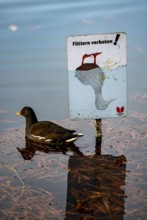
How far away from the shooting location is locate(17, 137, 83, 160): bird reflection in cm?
755

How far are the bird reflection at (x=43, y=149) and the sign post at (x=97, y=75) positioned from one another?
1.86ft

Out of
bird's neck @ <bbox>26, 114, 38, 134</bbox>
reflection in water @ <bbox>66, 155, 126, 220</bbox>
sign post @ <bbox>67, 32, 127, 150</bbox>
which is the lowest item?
reflection in water @ <bbox>66, 155, 126, 220</bbox>

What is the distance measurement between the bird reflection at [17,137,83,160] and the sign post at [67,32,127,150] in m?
0.57

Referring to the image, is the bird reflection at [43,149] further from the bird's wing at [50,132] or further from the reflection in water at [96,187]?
the reflection in water at [96,187]

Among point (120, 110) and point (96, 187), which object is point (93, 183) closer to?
point (96, 187)

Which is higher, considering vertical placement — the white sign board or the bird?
the white sign board

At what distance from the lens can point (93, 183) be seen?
6.26 meters

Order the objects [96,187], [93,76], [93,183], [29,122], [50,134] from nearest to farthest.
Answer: [96,187]
[93,183]
[93,76]
[50,134]
[29,122]

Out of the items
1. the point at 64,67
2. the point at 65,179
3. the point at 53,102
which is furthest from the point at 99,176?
the point at 64,67

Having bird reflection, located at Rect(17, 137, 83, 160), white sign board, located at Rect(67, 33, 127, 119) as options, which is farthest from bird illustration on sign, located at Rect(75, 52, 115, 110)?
bird reflection, located at Rect(17, 137, 83, 160)

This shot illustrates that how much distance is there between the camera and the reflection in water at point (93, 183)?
17.8ft

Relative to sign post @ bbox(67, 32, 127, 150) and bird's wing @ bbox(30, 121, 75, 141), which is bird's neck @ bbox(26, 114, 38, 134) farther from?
sign post @ bbox(67, 32, 127, 150)

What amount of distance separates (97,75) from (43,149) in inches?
62.7

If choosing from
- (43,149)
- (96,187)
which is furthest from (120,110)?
(96,187)
